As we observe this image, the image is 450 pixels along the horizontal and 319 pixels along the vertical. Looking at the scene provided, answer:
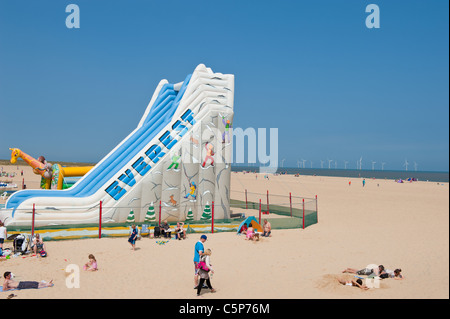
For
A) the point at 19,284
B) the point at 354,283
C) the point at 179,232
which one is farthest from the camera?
the point at 179,232

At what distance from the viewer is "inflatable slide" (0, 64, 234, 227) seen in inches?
561

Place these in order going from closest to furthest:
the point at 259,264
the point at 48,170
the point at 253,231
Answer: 1. the point at 259,264
2. the point at 253,231
3. the point at 48,170

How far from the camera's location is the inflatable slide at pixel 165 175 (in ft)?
46.8

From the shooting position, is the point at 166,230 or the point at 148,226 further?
the point at 148,226

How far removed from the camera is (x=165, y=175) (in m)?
15.8

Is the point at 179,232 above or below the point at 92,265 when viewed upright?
above

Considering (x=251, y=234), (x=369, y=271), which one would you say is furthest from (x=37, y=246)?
(x=369, y=271)

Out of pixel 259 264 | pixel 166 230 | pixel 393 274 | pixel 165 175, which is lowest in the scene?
pixel 259 264

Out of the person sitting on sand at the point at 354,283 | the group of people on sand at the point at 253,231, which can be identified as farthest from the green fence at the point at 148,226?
the person sitting on sand at the point at 354,283

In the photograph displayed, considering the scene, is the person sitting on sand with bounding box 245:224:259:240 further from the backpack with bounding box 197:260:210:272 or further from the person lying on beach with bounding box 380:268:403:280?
the backpack with bounding box 197:260:210:272

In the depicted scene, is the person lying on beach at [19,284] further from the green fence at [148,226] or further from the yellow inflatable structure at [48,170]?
the yellow inflatable structure at [48,170]

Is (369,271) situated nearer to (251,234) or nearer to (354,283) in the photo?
(354,283)
